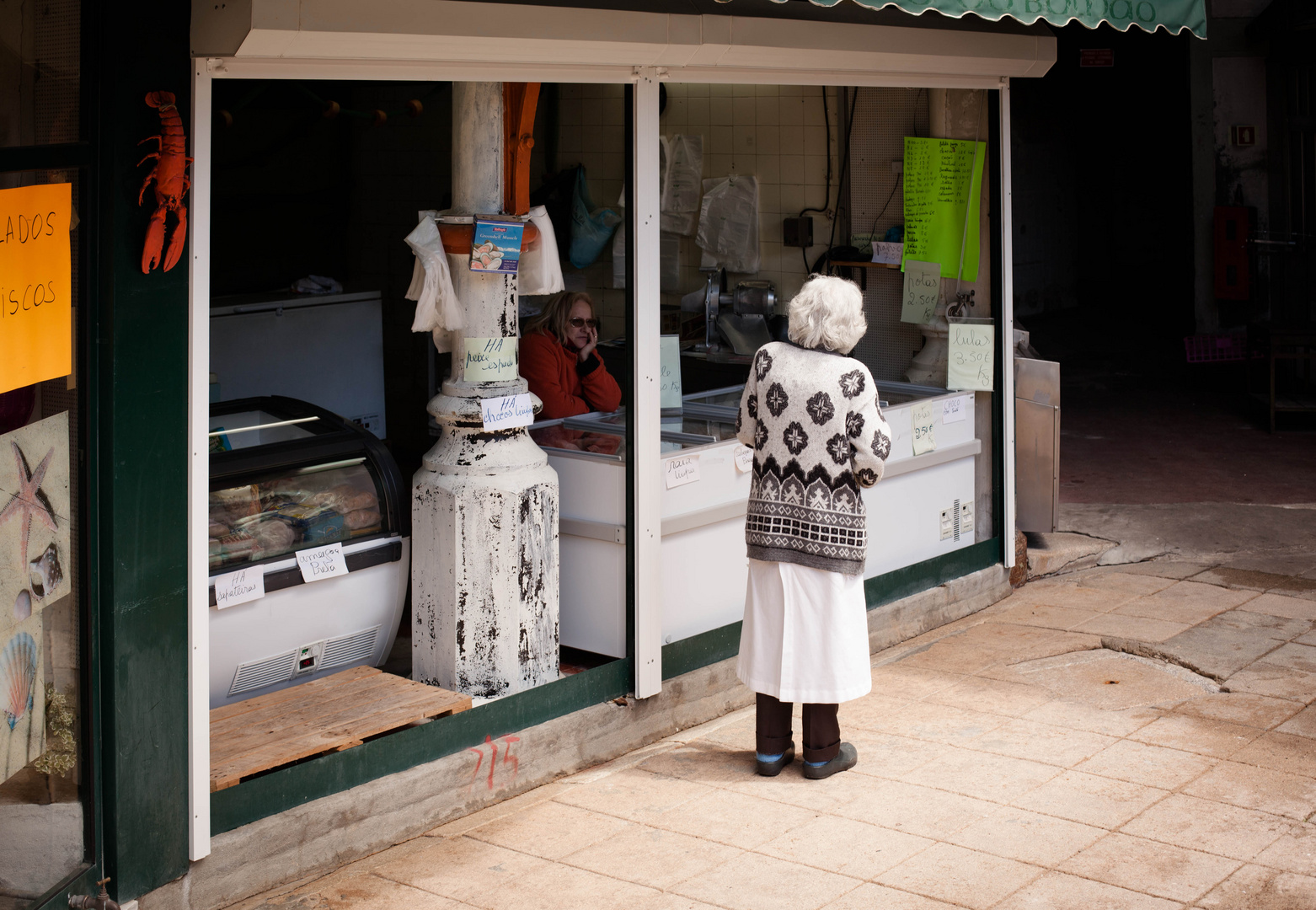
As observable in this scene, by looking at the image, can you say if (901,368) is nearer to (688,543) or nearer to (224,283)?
(688,543)

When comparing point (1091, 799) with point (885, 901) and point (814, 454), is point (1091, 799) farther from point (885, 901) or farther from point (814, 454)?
point (814, 454)

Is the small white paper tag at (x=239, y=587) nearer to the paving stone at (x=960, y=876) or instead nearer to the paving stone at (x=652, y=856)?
the paving stone at (x=652, y=856)

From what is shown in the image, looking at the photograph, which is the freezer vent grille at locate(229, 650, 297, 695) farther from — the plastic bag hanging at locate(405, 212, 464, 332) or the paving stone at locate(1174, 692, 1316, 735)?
the paving stone at locate(1174, 692, 1316, 735)

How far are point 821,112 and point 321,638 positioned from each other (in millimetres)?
3927

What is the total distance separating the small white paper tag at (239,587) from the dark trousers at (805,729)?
1.65 m

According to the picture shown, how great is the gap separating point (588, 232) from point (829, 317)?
3.50 meters

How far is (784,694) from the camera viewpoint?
4.64 metres

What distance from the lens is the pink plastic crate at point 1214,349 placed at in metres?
13.5

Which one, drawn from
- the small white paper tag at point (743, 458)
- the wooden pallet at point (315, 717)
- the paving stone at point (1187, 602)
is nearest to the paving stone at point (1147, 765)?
the small white paper tag at point (743, 458)

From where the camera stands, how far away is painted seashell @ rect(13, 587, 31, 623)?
320cm

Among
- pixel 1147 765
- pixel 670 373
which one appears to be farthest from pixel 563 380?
pixel 1147 765

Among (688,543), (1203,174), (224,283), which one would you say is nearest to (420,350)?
(224,283)

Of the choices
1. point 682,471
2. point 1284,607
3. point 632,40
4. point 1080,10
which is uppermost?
point 1080,10

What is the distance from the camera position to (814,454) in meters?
4.51
